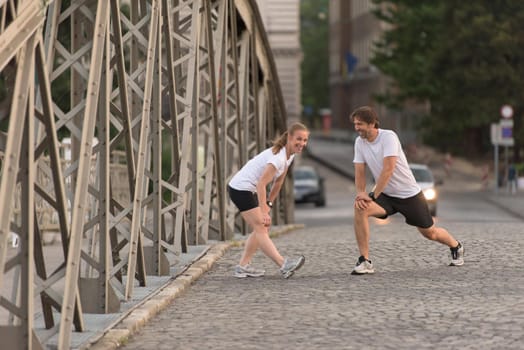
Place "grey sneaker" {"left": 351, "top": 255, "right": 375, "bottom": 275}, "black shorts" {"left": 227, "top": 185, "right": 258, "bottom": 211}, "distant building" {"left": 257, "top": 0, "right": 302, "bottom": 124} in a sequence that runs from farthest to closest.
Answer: "distant building" {"left": 257, "top": 0, "right": 302, "bottom": 124} → "grey sneaker" {"left": 351, "top": 255, "right": 375, "bottom": 275} → "black shorts" {"left": 227, "top": 185, "right": 258, "bottom": 211}

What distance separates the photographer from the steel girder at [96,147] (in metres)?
8.04

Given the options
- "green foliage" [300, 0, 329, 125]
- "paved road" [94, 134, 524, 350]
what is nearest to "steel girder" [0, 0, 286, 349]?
"paved road" [94, 134, 524, 350]

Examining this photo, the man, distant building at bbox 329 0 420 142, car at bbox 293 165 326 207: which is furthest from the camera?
distant building at bbox 329 0 420 142

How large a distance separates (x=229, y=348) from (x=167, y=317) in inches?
69.2

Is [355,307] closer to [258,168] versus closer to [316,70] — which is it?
[258,168]

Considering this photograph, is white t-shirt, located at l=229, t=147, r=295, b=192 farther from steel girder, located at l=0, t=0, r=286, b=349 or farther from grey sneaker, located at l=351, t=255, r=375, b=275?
grey sneaker, located at l=351, t=255, r=375, b=275

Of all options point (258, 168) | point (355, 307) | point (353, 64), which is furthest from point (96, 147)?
point (353, 64)

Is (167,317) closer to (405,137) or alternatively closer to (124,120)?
(124,120)

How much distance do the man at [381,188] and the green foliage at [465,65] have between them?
169 ft

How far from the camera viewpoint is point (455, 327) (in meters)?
10.0

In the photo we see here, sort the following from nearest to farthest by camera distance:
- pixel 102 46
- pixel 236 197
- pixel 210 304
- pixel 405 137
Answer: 1. pixel 102 46
2. pixel 210 304
3. pixel 236 197
4. pixel 405 137

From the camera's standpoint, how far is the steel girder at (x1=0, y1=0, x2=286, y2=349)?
316 inches

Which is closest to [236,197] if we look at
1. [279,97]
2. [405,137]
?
[279,97]

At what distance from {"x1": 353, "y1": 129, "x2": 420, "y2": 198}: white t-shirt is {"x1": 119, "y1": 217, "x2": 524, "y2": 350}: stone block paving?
0.73 metres
